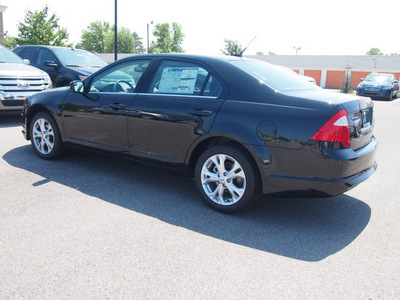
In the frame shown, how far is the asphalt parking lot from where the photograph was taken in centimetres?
258

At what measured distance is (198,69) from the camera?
4.16 m

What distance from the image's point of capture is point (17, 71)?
8734 millimetres

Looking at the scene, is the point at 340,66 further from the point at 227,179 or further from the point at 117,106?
the point at 227,179

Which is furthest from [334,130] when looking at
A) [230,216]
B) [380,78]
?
[380,78]

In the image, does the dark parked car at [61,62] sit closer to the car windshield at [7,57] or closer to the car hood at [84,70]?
the car hood at [84,70]

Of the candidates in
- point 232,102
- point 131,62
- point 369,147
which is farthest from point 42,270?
point 369,147

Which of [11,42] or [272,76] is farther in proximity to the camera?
[11,42]

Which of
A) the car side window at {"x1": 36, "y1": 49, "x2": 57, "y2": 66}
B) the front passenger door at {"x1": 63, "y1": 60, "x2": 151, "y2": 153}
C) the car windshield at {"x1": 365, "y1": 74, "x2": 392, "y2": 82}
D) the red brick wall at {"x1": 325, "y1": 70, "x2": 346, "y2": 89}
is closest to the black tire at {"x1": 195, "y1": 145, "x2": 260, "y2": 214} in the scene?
the front passenger door at {"x1": 63, "y1": 60, "x2": 151, "y2": 153}

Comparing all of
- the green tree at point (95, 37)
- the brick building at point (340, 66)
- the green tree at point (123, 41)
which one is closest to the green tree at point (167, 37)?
the green tree at point (123, 41)

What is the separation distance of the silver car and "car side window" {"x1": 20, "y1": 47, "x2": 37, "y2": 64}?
213 cm

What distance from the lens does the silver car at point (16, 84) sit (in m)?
8.40

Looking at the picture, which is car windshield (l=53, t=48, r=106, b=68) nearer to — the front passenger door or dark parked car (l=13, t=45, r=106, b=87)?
A: dark parked car (l=13, t=45, r=106, b=87)

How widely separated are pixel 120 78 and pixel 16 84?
4952 millimetres

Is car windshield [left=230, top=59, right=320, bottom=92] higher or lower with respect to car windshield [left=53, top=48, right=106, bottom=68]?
lower
